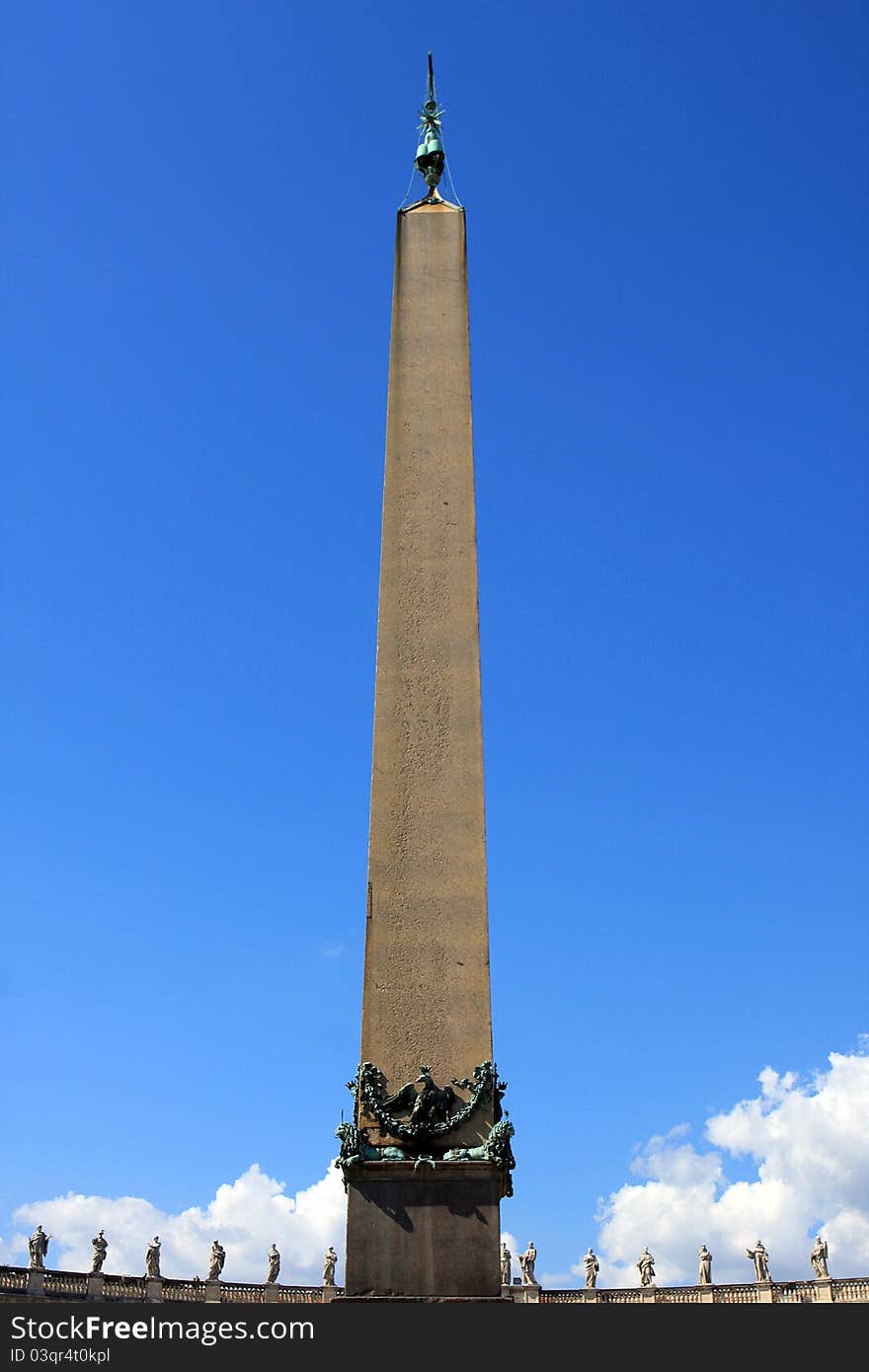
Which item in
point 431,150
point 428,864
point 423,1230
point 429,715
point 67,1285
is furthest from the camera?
point 67,1285

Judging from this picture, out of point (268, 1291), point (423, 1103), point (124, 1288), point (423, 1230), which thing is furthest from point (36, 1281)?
Answer: point (423, 1103)

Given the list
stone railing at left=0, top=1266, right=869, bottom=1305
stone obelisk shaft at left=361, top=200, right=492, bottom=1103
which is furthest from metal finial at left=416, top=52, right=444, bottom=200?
stone railing at left=0, top=1266, right=869, bottom=1305

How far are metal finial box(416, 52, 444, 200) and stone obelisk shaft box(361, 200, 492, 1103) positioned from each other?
1.07 m

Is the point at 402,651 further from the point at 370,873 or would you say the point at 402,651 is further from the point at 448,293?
the point at 448,293

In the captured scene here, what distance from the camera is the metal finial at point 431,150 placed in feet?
53.6

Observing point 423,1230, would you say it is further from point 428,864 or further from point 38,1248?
point 38,1248

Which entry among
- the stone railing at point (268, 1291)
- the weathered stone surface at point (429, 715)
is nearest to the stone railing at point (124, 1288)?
the stone railing at point (268, 1291)

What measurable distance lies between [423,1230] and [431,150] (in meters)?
12.3

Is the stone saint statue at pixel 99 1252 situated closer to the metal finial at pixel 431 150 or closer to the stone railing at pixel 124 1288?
the stone railing at pixel 124 1288

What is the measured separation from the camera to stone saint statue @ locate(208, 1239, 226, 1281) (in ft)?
141

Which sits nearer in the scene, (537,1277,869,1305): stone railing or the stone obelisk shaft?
the stone obelisk shaft

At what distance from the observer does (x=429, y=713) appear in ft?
43.0

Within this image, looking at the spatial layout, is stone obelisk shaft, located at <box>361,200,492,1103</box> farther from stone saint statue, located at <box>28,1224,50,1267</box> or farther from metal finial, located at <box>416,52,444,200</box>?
stone saint statue, located at <box>28,1224,50,1267</box>

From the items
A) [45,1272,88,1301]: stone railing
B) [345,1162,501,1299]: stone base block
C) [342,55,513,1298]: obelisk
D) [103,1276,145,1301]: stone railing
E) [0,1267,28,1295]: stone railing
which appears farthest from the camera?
[103,1276,145,1301]: stone railing
